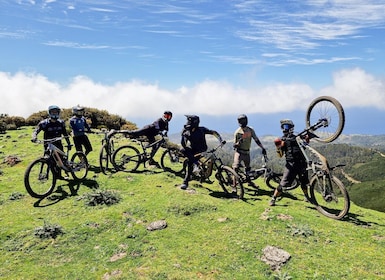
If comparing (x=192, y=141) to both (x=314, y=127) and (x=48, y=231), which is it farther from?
(x=48, y=231)

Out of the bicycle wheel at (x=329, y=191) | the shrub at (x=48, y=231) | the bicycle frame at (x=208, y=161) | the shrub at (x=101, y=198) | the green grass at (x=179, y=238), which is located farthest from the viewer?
the bicycle frame at (x=208, y=161)

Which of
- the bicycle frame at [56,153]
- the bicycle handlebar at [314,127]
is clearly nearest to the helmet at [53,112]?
the bicycle frame at [56,153]

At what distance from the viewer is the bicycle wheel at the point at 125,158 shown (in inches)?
714

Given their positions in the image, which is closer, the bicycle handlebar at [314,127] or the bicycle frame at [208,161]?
the bicycle handlebar at [314,127]

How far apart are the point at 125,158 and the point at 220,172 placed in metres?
6.17

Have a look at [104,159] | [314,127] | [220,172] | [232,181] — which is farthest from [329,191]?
[104,159]

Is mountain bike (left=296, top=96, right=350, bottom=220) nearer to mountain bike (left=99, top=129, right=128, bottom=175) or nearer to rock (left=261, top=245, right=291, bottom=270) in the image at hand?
rock (left=261, top=245, right=291, bottom=270)

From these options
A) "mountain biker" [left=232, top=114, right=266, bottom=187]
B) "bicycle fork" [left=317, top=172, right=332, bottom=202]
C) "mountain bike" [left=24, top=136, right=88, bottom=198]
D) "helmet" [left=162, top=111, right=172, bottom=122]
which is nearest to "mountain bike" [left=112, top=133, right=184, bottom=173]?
"helmet" [left=162, top=111, right=172, bottom=122]

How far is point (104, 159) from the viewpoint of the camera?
60.1 ft

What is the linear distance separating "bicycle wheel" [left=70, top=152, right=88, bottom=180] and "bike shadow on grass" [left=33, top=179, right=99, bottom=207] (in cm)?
46

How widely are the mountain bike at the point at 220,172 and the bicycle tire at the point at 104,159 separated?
5.63 metres

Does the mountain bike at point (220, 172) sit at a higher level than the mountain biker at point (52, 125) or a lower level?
lower

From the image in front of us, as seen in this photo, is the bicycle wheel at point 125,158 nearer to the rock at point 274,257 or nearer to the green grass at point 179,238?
the green grass at point 179,238

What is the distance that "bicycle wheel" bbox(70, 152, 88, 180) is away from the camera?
1639cm
